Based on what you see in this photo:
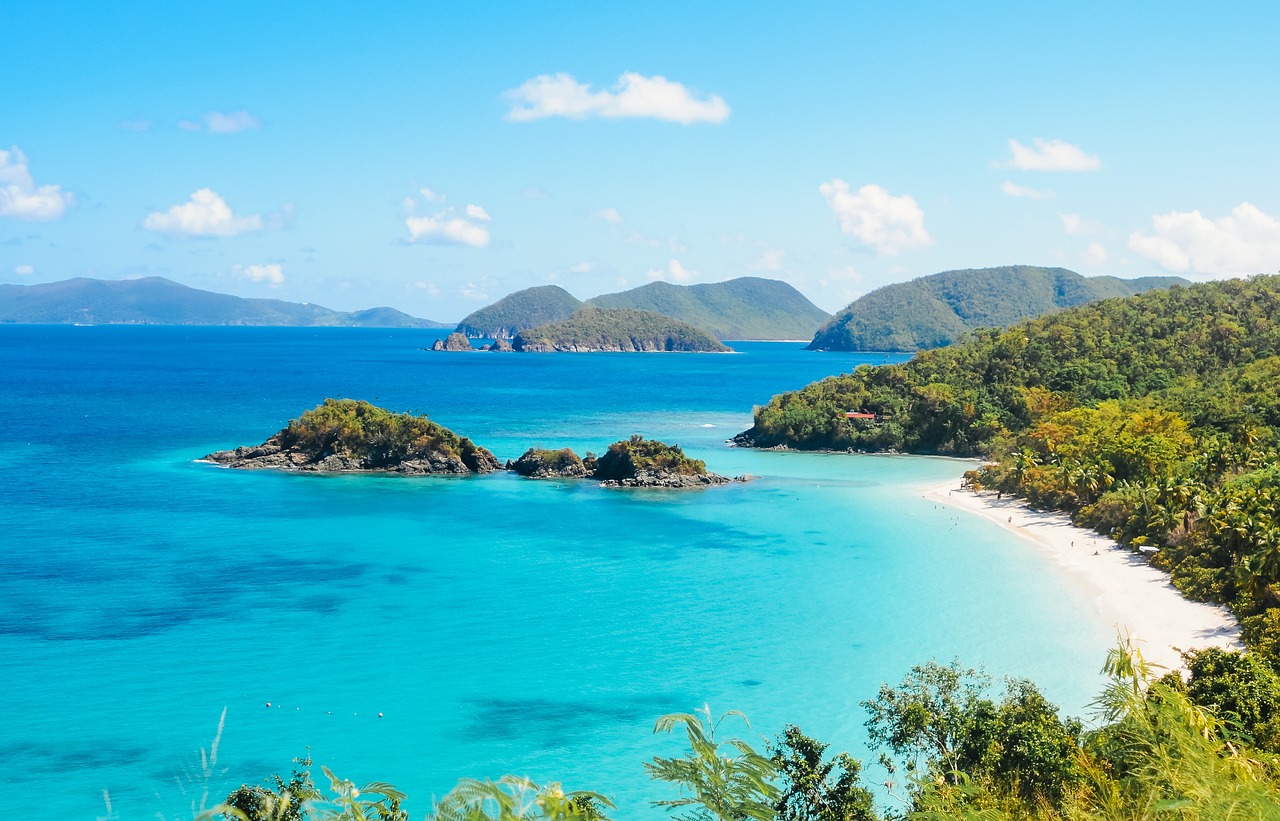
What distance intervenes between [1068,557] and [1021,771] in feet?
89.8

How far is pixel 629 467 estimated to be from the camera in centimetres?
6556

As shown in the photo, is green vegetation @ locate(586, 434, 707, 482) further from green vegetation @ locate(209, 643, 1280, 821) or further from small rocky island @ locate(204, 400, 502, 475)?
green vegetation @ locate(209, 643, 1280, 821)

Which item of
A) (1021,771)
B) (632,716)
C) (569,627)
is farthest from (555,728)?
(1021,771)

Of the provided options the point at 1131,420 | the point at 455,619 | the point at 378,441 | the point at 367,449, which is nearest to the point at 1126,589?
the point at 1131,420

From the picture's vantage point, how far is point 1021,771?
17891 millimetres

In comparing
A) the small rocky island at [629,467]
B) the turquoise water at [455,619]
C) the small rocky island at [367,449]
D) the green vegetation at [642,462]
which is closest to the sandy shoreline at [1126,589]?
the turquoise water at [455,619]

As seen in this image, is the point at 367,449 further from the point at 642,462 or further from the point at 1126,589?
the point at 1126,589

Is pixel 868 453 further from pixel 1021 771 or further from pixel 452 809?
pixel 452 809

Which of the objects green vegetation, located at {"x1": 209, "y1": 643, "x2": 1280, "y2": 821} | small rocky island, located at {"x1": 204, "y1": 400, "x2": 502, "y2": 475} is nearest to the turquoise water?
small rocky island, located at {"x1": 204, "y1": 400, "x2": 502, "y2": 475}

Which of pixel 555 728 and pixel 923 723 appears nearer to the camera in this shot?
pixel 923 723

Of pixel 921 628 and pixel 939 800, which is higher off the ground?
pixel 939 800

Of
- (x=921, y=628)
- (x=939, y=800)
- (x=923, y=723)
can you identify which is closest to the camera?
(x=939, y=800)

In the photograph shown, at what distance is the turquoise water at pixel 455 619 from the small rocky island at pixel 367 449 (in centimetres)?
305

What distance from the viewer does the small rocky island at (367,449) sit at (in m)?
68.2
